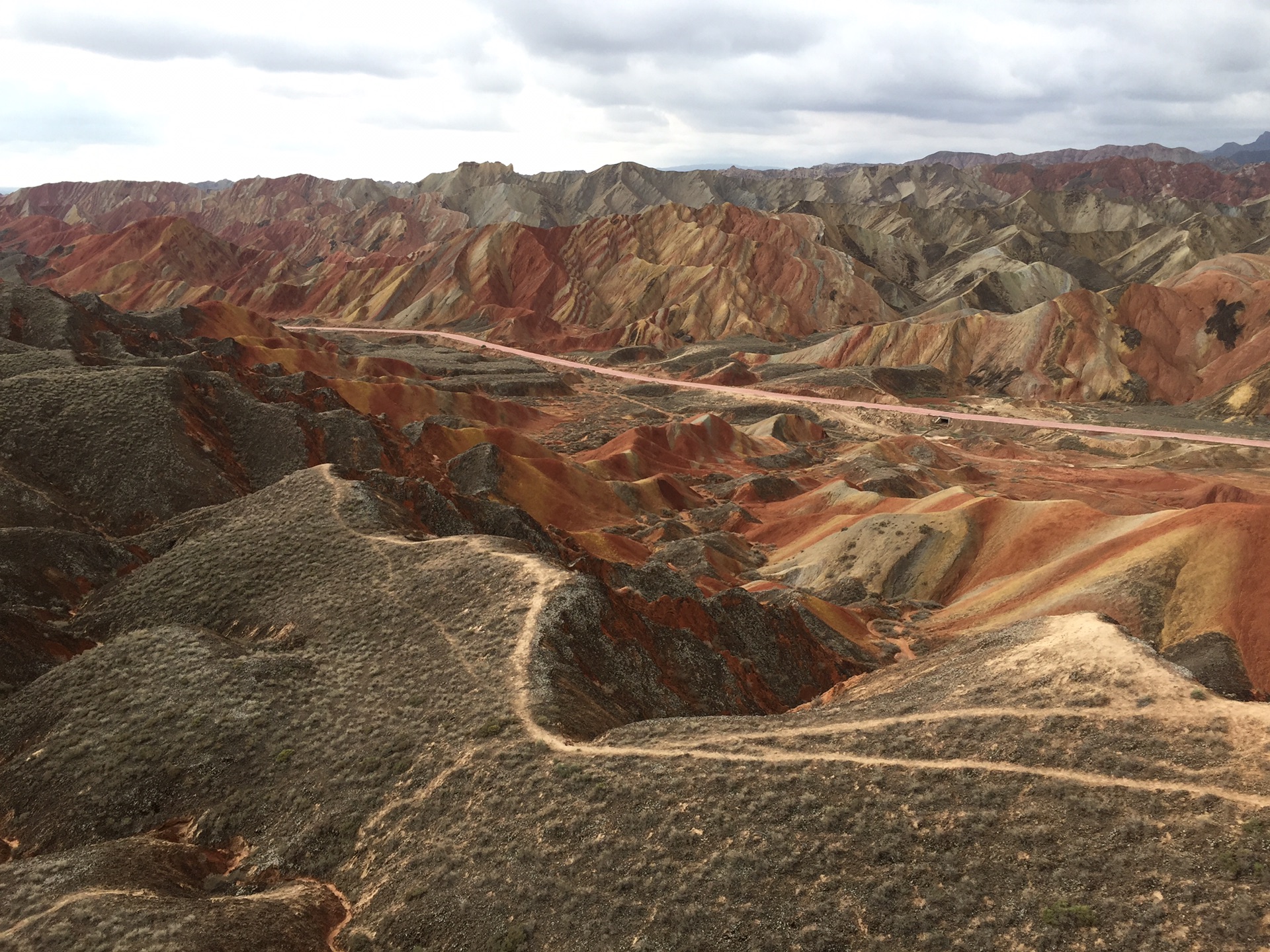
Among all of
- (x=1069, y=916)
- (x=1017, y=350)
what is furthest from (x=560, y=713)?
(x=1017, y=350)

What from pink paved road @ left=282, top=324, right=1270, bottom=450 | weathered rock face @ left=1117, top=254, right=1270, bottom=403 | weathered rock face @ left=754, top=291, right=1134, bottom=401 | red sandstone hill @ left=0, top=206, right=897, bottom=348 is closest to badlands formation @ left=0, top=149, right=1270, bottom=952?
pink paved road @ left=282, top=324, right=1270, bottom=450

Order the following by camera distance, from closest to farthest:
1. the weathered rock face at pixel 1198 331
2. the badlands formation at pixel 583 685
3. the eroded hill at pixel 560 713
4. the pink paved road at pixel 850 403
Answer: the eroded hill at pixel 560 713, the badlands formation at pixel 583 685, the pink paved road at pixel 850 403, the weathered rock face at pixel 1198 331

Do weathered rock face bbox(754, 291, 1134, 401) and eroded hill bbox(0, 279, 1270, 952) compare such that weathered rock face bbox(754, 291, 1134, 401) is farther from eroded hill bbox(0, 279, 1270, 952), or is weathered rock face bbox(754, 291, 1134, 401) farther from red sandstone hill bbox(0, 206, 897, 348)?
eroded hill bbox(0, 279, 1270, 952)

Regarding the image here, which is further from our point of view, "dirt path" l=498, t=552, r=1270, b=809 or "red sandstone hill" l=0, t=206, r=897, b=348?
"red sandstone hill" l=0, t=206, r=897, b=348

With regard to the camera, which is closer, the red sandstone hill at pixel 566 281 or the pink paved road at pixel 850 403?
the pink paved road at pixel 850 403

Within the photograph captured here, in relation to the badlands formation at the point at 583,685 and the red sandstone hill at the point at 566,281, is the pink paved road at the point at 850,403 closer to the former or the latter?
the badlands formation at the point at 583,685

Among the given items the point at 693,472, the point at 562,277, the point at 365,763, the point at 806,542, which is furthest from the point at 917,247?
the point at 365,763

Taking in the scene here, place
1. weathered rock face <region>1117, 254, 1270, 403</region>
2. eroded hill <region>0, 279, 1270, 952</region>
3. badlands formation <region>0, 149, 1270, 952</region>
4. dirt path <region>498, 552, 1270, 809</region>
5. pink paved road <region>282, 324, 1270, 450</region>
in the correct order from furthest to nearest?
weathered rock face <region>1117, 254, 1270, 403</region>
pink paved road <region>282, 324, 1270, 450</region>
dirt path <region>498, 552, 1270, 809</region>
badlands formation <region>0, 149, 1270, 952</region>
eroded hill <region>0, 279, 1270, 952</region>

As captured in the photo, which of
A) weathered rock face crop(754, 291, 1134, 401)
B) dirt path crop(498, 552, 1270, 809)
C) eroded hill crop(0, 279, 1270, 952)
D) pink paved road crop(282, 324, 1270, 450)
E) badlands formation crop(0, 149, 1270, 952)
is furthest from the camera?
weathered rock face crop(754, 291, 1134, 401)

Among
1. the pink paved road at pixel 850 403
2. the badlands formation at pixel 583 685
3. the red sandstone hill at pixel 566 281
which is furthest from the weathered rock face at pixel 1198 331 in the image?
the red sandstone hill at pixel 566 281

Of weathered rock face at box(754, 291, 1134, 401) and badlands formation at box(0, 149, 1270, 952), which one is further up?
weathered rock face at box(754, 291, 1134, 401)
